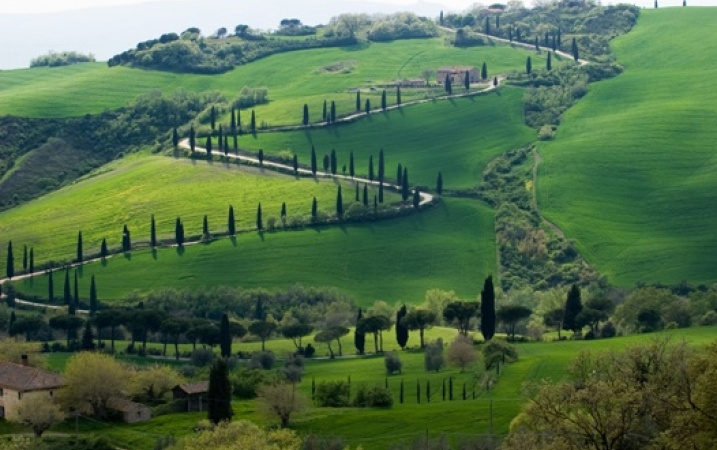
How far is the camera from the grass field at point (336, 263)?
570 ft

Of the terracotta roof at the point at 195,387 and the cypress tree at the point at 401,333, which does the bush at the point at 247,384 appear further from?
the cypress tree at the point at 401,333

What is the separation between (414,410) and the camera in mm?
104000

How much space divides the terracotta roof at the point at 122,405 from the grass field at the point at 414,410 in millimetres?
1839

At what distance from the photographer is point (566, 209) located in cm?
19712

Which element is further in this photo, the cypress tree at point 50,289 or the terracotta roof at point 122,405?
the cypress tree at point 50,289

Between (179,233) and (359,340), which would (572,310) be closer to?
(359,340)

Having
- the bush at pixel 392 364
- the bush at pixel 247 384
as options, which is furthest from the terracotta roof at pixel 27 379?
the bush at pixel 392 364

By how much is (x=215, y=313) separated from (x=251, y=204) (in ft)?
120

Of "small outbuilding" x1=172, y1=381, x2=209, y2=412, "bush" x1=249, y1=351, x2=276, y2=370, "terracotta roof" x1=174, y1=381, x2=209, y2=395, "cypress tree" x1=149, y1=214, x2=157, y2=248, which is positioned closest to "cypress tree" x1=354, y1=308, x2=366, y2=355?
"bush" x1=249, y1=351, x2=276, y2=370

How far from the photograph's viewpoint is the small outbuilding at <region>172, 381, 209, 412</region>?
367ft

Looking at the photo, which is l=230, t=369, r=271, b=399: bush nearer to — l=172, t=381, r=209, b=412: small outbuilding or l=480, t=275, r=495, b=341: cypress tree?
l=172, t=381, r=209, b=412: small outbuilding

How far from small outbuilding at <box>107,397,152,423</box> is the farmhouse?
3990 mm

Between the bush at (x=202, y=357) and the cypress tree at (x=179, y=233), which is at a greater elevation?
the cypress tree at (x=179, y=233)

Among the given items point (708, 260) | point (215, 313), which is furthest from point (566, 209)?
point (215, 313)
